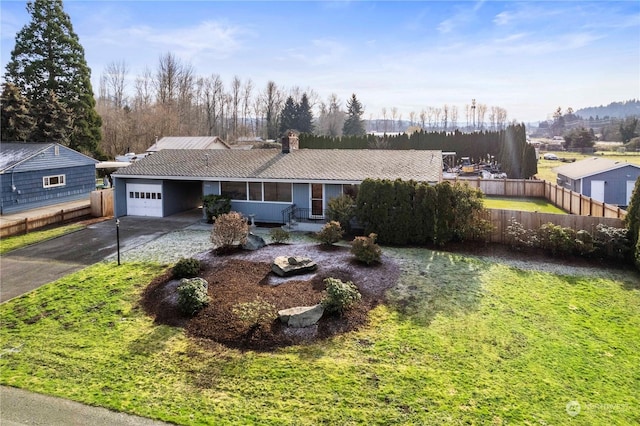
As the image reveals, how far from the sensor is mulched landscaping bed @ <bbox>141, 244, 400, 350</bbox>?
9.34 metres

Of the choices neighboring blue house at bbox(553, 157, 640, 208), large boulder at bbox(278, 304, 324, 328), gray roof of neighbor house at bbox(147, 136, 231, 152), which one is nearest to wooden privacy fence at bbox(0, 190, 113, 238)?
large boulder at bbox(278, 304, 324, 328)

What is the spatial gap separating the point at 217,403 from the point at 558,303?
29.4 feet

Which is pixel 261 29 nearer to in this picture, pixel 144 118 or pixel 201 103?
pixel 144 118

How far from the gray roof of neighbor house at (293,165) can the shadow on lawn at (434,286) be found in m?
4.48

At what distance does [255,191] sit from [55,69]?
88.0 feet

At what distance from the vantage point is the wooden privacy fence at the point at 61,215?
1897 centimetres

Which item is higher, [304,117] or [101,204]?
[304,117]

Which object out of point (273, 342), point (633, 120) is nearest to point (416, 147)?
point (273, 342)

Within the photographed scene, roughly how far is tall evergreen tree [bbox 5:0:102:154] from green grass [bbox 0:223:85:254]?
57.7ft

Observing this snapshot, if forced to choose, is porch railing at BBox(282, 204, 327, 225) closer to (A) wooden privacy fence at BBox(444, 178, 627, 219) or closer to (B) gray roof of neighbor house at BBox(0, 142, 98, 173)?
(A) wooden privacy fence at BBox(444, 178, 627, 219)

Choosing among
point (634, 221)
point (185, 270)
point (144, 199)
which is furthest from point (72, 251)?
point (634, 221)

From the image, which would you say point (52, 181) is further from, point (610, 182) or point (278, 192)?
point (610, 182)

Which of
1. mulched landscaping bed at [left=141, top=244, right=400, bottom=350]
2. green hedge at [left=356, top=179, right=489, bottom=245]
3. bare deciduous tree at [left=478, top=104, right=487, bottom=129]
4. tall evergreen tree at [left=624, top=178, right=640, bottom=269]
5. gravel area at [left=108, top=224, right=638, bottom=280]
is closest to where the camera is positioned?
mulched landscaping bed at [left=141, top=244, right=400, bottom=350]

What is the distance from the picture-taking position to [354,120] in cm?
7112
